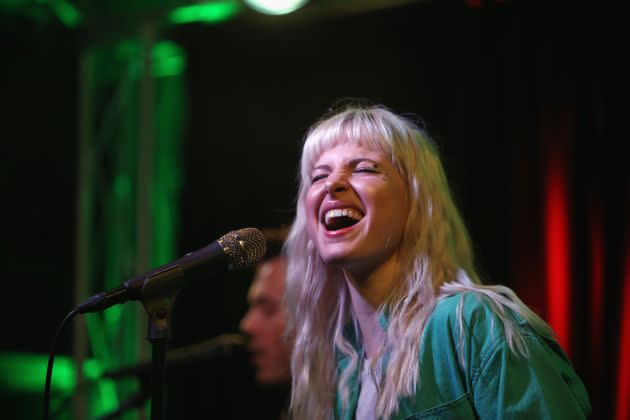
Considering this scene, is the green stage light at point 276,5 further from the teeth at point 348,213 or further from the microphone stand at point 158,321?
the microphone stand at point 158,321

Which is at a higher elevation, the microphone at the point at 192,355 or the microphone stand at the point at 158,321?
the microphone stand at the point at 158,321

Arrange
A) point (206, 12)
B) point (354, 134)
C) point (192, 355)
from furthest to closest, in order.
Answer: point (206, 12) → point (192, 355) → point (354, 134)

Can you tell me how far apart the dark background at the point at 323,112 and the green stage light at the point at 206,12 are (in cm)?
10

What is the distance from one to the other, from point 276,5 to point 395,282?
260 centimetres

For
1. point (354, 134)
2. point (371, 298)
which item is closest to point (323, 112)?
point (354, 134)

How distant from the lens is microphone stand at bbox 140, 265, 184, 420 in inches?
53.4

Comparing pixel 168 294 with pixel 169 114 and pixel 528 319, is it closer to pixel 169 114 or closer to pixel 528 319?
pixel 528 319

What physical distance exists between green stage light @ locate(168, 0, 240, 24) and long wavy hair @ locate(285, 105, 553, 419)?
221 cm

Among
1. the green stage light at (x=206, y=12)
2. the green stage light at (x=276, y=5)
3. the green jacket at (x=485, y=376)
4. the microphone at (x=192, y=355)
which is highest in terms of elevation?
the green stage light at (x=206, y=12)

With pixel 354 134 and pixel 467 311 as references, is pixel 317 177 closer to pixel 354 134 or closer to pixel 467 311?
pixel 354 134

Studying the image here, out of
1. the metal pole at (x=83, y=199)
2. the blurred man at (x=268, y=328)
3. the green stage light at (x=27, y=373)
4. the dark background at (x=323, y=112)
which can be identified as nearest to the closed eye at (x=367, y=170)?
the dark background at (x=323, y=112)

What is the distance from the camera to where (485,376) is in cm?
150

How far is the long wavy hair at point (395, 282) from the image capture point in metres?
1.72

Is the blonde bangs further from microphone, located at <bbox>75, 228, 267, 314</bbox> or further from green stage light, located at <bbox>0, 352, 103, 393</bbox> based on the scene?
green stage light, located at <bbox>0, 352, 103, 393</bbox>
